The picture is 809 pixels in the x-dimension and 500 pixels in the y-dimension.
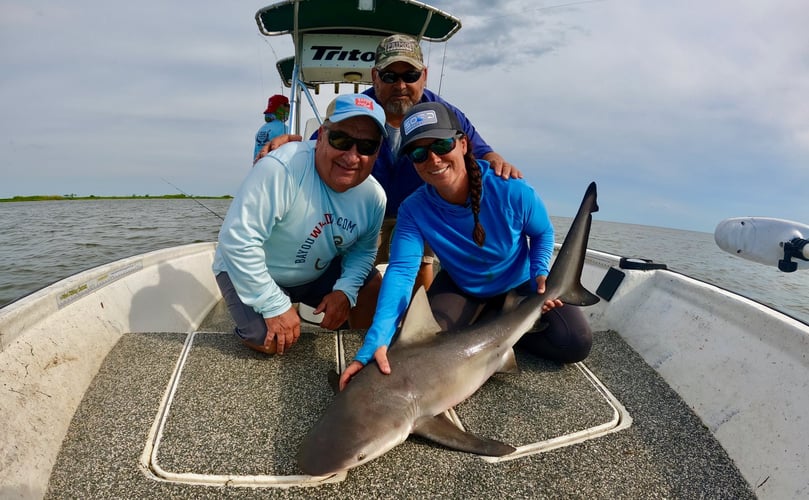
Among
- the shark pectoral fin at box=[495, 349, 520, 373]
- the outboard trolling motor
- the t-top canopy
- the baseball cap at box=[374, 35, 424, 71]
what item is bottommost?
the shark pectoral fin at box=[495, 349, 520, 373]

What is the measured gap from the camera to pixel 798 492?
184 centimetres

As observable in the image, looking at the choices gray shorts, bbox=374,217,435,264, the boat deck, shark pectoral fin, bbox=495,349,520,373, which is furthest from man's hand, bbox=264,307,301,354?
gray shorts, bbox=374,217,435,264

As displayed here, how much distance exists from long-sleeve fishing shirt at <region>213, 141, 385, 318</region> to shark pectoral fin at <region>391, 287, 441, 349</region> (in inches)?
Result: 31.4

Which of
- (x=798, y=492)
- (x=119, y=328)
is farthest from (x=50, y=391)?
(x=798, y=492)

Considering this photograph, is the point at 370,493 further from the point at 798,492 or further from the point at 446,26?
the point at 446,26

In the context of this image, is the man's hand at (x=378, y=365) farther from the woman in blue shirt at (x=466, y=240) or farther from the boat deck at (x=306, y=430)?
the boat deck at (x=306, y=430)

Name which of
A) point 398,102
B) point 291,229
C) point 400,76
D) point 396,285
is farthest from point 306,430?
point 400,76

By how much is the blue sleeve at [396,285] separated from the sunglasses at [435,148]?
1.80 ft

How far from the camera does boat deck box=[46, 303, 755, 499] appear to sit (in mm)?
1892

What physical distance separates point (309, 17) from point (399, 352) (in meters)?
5.13

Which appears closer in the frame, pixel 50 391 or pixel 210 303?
pixel 50 391

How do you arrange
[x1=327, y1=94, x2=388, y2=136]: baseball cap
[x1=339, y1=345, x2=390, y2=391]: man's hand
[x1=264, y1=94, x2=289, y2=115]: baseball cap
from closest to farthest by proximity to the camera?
[x1=339, y1=345, x2=390, y2=391]: man's hand
[x1=327, y1=94, x2=388, y2=136]: baseball cap
[x1=264, y1=94, x2=289, y2=115]: baseball cap

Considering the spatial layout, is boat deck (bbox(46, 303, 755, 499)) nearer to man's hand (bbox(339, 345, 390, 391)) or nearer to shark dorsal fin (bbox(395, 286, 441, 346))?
man's hand (bbox(339, 345, 390, 391))

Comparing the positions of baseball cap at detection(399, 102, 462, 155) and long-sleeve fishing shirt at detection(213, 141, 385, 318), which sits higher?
baseball cap at detection(399, 102, 462, 155)
